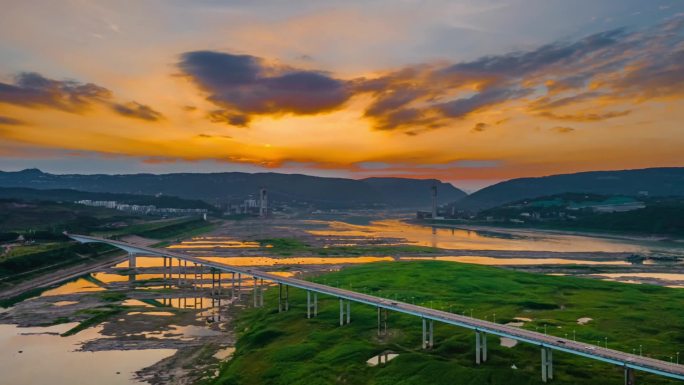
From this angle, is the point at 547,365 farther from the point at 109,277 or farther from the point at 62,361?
the point at 109,277

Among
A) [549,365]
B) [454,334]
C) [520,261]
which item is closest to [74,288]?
[454,334]

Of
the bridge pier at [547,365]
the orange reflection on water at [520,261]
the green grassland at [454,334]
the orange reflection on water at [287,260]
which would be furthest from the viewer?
the orange reflection on water at [520,261]

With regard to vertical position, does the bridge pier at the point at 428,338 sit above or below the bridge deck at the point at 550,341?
below

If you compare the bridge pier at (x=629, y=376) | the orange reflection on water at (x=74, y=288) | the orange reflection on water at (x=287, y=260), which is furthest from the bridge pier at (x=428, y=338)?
the orange reflection on water at (x=287, y=260)

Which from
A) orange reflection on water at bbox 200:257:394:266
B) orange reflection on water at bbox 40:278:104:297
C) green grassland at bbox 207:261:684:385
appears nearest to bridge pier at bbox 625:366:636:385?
green grassland at bbox 207:261:684:385

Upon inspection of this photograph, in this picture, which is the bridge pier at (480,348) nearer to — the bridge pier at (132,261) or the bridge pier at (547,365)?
the bridge pier at (547,365)

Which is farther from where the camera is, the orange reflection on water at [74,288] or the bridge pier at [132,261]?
the bridge pier at [132,261]

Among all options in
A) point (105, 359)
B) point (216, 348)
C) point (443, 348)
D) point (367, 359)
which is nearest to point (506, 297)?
point (443, 348)

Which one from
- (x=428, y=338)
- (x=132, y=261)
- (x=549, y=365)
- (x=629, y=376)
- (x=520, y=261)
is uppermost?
(x=629, y=376)
